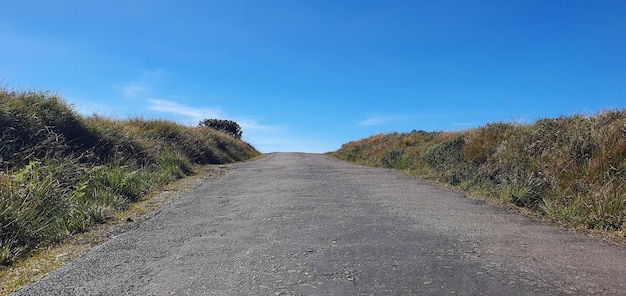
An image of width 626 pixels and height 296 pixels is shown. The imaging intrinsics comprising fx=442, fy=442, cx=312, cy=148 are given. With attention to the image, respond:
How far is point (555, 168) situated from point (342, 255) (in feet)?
17.6

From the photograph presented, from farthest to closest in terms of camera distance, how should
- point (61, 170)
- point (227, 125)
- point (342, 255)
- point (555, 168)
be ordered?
point (227, 125) < point (555, 168) < point (61, 170) < point (342, 255)

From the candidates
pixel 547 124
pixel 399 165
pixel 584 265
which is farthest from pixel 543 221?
pixel 399 165

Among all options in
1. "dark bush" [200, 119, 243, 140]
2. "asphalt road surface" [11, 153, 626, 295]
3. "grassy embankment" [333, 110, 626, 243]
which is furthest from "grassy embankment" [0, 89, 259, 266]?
"dark bush" [200, 119, 243, 140]

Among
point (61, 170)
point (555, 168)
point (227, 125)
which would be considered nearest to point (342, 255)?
point (555, 168)

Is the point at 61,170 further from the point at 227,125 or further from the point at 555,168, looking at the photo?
the point at 227,125

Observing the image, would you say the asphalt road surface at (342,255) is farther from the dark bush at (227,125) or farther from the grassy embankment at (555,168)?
the dark bush at (227,125)

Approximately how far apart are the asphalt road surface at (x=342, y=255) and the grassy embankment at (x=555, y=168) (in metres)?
0.65

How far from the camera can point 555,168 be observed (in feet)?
25.7

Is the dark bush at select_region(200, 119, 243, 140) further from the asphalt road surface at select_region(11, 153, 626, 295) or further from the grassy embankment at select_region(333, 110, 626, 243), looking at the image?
the asphalt road surface at select_region(11, 153, 626, 295)

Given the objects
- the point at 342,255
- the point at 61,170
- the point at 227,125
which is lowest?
the point at 342,255

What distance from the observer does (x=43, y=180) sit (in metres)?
6.48

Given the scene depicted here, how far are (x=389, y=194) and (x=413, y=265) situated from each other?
4518 millimetres

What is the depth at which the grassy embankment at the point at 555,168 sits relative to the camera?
6047mm

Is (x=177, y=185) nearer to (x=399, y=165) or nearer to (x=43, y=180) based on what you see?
(x=43, y=180)
